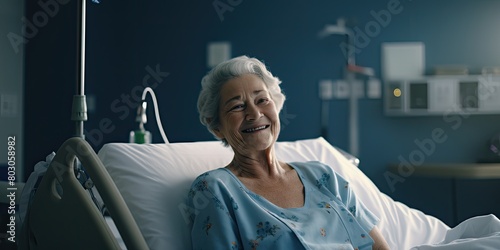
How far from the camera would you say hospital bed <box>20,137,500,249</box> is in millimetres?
1253

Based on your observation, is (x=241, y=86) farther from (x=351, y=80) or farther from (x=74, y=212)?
(x=351, y=80)

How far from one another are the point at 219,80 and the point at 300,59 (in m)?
2.82

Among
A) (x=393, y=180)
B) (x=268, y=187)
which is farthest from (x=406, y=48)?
(x=268, y=187)

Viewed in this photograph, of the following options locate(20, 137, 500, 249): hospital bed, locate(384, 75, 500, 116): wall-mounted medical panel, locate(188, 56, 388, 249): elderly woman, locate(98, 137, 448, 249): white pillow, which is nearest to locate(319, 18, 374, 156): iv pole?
locate(384, 75, 500, 116): wall-mounted medical panel

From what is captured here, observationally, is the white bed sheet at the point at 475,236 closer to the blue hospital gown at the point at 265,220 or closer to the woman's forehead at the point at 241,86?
the blue hospital gown at the point at 265,220

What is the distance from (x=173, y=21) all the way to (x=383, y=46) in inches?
60.3

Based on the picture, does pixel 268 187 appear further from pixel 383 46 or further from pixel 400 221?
pixel 383 46

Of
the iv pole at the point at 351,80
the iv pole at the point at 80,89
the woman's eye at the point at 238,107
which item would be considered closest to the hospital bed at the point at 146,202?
the iv pole at the point at 80,89

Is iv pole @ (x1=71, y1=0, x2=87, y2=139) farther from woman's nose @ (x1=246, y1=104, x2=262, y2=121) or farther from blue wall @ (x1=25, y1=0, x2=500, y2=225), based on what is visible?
blue wall @ (x1=25, y1=0, x2=500, y2=225)

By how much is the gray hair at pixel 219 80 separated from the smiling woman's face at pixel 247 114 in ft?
0.06

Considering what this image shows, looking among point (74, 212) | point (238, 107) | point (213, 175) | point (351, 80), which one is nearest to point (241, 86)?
point (238, 107)

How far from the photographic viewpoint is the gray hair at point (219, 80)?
1750 mm

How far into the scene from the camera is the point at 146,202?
5.46 ft

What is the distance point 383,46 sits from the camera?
4.45m
